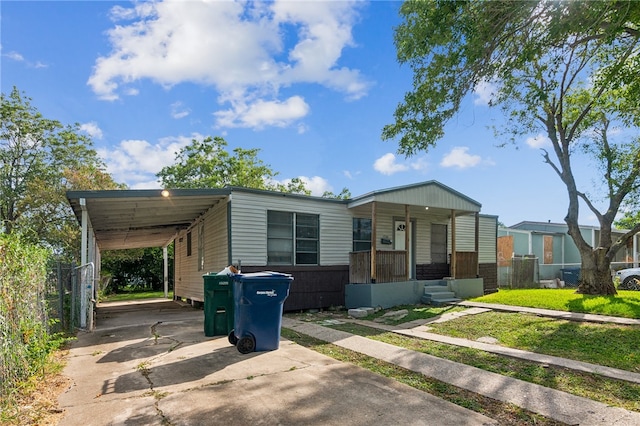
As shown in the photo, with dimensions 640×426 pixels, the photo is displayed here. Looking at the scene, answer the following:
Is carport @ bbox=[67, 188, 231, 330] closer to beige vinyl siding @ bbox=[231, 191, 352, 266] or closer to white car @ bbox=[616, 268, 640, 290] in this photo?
beige vinyl siding @ bbox=[231, 191, 352, 266]

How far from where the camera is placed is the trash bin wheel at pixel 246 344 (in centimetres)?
593

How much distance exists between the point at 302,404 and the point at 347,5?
7.97m

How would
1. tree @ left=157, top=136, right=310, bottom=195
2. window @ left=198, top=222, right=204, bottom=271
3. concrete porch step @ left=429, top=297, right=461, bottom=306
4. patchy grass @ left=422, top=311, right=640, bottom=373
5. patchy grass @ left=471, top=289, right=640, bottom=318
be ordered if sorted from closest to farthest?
patchy grass @ left=422, top=311, right=640, bottom=373
patchy grass @ left=471, top=289, right=640, bottom=318
concrete porch step @ left=429, top=297, right=461, bottom=306
window @ left=198, top=222, right=204, bottom=271
tree @ left=157, top=136, right=310, bottom=195

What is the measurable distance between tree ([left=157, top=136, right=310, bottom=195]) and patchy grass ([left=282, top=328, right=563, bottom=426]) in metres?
23.0

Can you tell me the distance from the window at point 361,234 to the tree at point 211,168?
16912 millimetres

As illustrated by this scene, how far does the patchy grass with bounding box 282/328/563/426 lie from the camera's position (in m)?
3.63

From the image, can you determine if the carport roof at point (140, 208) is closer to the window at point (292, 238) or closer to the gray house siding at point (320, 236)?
the gray house siding at point (320, 236)

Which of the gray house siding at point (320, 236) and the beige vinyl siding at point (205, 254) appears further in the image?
the beige vinyl siding at point (205, 254)

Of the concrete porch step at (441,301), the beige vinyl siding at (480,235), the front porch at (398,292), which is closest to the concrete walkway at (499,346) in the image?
the concrete porch step at (441,301)

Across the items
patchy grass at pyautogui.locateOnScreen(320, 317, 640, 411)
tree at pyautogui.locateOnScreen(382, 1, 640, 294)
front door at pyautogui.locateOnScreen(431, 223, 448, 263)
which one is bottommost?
patchy grass at pyautogui.locateOnScreen(320, 317, 640, 411)

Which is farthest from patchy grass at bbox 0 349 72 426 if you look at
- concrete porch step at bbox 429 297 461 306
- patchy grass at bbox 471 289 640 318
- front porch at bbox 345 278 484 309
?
patchy grass at bbox 471 289 640 318

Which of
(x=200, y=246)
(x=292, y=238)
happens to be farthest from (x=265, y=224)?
(x=200, y=246)

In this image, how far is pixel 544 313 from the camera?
9164 mm

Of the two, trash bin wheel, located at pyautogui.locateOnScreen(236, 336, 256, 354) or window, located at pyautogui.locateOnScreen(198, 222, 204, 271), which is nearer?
trash bin wheel, located at pyautogui.locateOnScreen(236, 336, 256, 354)
